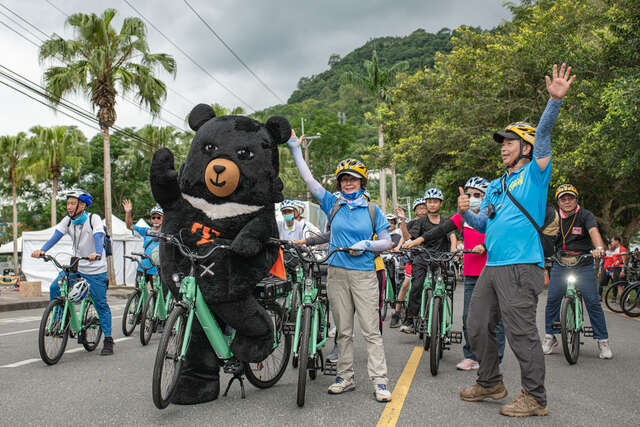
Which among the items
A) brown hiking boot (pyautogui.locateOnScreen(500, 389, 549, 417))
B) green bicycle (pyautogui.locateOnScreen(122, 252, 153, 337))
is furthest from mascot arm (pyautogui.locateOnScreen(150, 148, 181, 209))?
green bicycle (pyautogui.locateOnScreen(122, 252, 153, 337))

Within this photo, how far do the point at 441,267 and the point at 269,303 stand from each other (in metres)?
2.30

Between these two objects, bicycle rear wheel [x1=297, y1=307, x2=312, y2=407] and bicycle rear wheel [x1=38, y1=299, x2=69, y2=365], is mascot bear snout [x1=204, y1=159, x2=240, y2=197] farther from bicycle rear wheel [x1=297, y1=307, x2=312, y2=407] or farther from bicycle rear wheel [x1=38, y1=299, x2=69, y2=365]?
bicycle rear wheel [x1=38, y1=299, x2=69, y2=365]

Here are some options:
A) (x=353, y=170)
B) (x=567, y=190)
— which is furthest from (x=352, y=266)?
(x=567, y=190)

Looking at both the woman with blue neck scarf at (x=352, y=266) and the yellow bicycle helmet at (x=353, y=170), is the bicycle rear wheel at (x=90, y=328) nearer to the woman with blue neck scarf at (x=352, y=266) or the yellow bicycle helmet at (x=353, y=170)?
the woman with blue neck scarf at (x=352, y=266)

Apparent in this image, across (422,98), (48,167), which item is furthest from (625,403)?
(48,167)

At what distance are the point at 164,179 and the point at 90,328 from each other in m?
3.18

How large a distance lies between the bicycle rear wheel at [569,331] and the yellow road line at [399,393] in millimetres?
1682

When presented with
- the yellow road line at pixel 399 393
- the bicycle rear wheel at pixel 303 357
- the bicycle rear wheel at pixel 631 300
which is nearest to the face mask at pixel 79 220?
the bicycle rear wheel at pixel 303 357

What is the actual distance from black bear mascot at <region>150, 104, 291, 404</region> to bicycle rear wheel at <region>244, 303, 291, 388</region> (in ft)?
0.89

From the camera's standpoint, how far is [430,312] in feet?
19.3

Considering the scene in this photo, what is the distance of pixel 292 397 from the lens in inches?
187

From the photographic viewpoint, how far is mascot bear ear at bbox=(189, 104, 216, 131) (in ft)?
17.7

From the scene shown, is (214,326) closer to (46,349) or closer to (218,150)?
(218,150)

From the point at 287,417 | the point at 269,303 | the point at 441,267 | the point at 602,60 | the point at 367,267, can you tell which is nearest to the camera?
the point at 287,417
